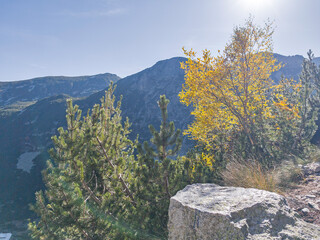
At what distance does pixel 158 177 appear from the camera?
5.89m

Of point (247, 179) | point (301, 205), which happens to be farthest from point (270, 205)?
point (247, 179)

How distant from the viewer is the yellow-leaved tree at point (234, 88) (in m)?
9.11

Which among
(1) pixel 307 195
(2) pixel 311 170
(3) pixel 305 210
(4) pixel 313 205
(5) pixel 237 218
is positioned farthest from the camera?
(2) pixel 311 170

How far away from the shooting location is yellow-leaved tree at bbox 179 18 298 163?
29.9 ft

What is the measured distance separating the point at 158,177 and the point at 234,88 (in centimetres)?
588

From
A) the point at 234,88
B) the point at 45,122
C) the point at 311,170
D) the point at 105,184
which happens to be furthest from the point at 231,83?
the point at 45,122

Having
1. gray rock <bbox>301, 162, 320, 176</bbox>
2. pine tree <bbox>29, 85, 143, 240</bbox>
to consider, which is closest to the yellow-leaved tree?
gray rock <bbox>301, 162, 320, 176</bbox>

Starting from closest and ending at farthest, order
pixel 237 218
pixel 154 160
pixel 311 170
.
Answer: pixel 237 218
pixel 154 160
pixel 311 170

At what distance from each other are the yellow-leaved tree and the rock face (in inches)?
213

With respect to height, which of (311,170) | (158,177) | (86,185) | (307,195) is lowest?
(311,170)

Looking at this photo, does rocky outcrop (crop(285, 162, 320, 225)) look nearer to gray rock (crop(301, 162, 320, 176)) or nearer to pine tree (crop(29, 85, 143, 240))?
gray rock (crop(301, 162, 320, 176))

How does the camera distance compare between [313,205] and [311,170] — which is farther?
[311,170]

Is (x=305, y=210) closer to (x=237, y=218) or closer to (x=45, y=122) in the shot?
(x=237, y=218)

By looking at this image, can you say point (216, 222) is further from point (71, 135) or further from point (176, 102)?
point (176, 102)
